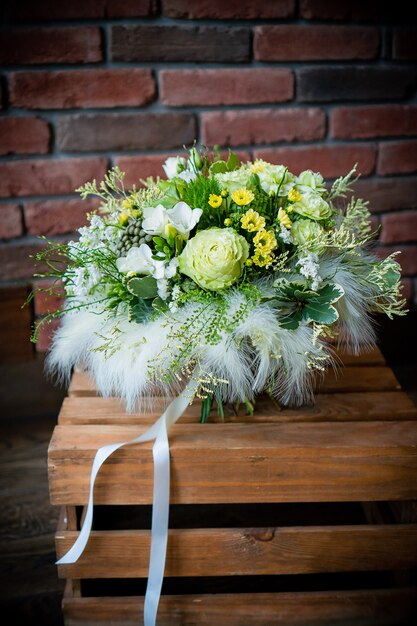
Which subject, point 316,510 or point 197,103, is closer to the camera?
point 316,510

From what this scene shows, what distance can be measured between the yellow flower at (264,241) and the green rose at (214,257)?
0.02 meters

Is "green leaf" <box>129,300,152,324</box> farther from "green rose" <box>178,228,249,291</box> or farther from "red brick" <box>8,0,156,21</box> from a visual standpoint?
"red brick" <box>8,0,156,21</box>

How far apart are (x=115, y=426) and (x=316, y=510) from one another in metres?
0.52

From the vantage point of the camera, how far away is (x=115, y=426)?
920 mm

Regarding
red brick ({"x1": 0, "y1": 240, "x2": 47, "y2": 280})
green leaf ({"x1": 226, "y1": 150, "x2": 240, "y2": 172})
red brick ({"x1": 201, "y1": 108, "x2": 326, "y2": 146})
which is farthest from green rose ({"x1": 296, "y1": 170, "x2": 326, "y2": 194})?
red brick ({"x1": 0, "y1": 240, "x2": 47, "y2": 280})

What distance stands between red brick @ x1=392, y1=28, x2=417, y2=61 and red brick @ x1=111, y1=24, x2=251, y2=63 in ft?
1.13

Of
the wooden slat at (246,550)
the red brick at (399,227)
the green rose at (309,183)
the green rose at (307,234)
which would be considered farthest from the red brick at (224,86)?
the wooden slat at (246,550)

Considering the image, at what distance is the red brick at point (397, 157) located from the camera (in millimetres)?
1420

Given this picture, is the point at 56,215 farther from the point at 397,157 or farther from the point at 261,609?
the point at 261,609

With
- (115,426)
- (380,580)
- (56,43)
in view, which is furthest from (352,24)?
(380,580)

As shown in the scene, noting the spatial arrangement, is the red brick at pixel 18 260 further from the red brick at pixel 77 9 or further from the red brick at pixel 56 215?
the red brick at pixel 77 9

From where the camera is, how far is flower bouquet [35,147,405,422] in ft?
2.63

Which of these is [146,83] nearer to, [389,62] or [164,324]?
[389,62]

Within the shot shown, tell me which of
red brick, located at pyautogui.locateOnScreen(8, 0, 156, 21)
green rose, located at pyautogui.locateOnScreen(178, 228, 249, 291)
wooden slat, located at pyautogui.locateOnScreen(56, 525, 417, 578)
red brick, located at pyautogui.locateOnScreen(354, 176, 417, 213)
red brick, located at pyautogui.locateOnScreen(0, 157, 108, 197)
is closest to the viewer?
green rose, located at pyautogui.locateOnScreen(178, 228, 249, 291)
